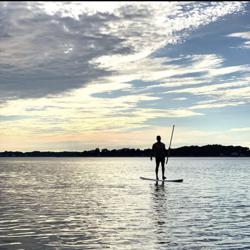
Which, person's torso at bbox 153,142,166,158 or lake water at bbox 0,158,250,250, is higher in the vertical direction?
person's torso at bbox 153,142,166,158

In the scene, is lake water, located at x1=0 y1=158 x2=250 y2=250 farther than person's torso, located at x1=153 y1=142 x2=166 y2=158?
No

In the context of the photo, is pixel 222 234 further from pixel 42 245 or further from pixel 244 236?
pixel 42 245

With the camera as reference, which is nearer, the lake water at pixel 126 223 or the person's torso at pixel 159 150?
the lake water at pixel 126 223

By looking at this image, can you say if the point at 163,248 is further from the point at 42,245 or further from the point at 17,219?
the point at 17,219

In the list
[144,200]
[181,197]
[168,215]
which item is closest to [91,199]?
[144,200]

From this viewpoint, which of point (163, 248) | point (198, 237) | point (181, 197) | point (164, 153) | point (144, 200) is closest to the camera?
point (163, 248)

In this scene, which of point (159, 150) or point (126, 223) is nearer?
point (126, 223)

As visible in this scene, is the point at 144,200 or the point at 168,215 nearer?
the point at 168,215

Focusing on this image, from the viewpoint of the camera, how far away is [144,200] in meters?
19.8

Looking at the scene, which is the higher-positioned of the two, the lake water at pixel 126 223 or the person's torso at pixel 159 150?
the person's torso at pixel 159 150

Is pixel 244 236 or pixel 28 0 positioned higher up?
pixel 28 0

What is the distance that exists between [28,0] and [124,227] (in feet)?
30.0

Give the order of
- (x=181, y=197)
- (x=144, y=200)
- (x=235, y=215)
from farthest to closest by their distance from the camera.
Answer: (x=181, y=197) → (x=144, y=200) → (x=235, y=215)

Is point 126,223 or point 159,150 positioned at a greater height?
point 159,150
